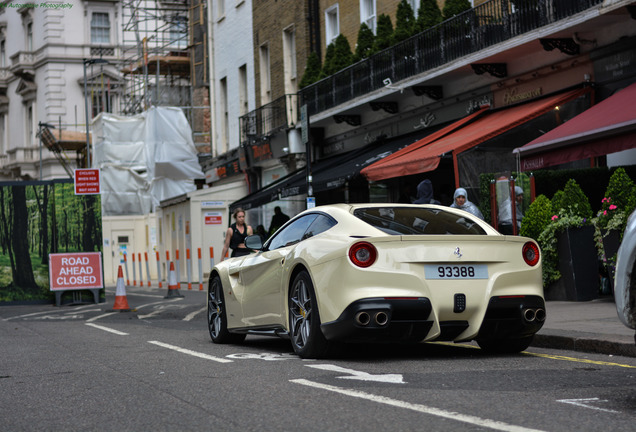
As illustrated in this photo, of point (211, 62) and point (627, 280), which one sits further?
point (211, 62)

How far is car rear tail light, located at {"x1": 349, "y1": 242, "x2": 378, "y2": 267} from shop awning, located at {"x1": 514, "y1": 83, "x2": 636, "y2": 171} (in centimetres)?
600

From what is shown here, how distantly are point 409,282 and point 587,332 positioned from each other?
2.50 m

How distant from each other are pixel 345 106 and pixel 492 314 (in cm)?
1709

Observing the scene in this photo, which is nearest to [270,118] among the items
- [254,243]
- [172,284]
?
[172,284]

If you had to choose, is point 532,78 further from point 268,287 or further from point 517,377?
point 517,377

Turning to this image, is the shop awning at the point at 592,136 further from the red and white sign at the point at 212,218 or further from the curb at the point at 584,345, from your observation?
the red and white sign at the point at 212,218

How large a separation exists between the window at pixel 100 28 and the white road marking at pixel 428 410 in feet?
192

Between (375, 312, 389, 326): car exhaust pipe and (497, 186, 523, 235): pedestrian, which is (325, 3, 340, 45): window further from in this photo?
(375, 312, 389, 326): car exhaust pipe

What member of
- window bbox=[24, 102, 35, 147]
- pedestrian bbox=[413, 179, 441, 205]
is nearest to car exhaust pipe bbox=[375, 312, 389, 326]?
pedestrian bbox=[413, 179, 441, 205]

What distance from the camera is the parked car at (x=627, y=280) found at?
6.23 meters

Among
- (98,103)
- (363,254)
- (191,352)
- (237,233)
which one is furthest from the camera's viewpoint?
(98,103)

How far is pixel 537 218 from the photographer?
14930 millimetres

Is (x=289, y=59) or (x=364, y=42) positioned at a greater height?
(x=289, y=59)

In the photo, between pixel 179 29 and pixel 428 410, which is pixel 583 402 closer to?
pixel 428 410
